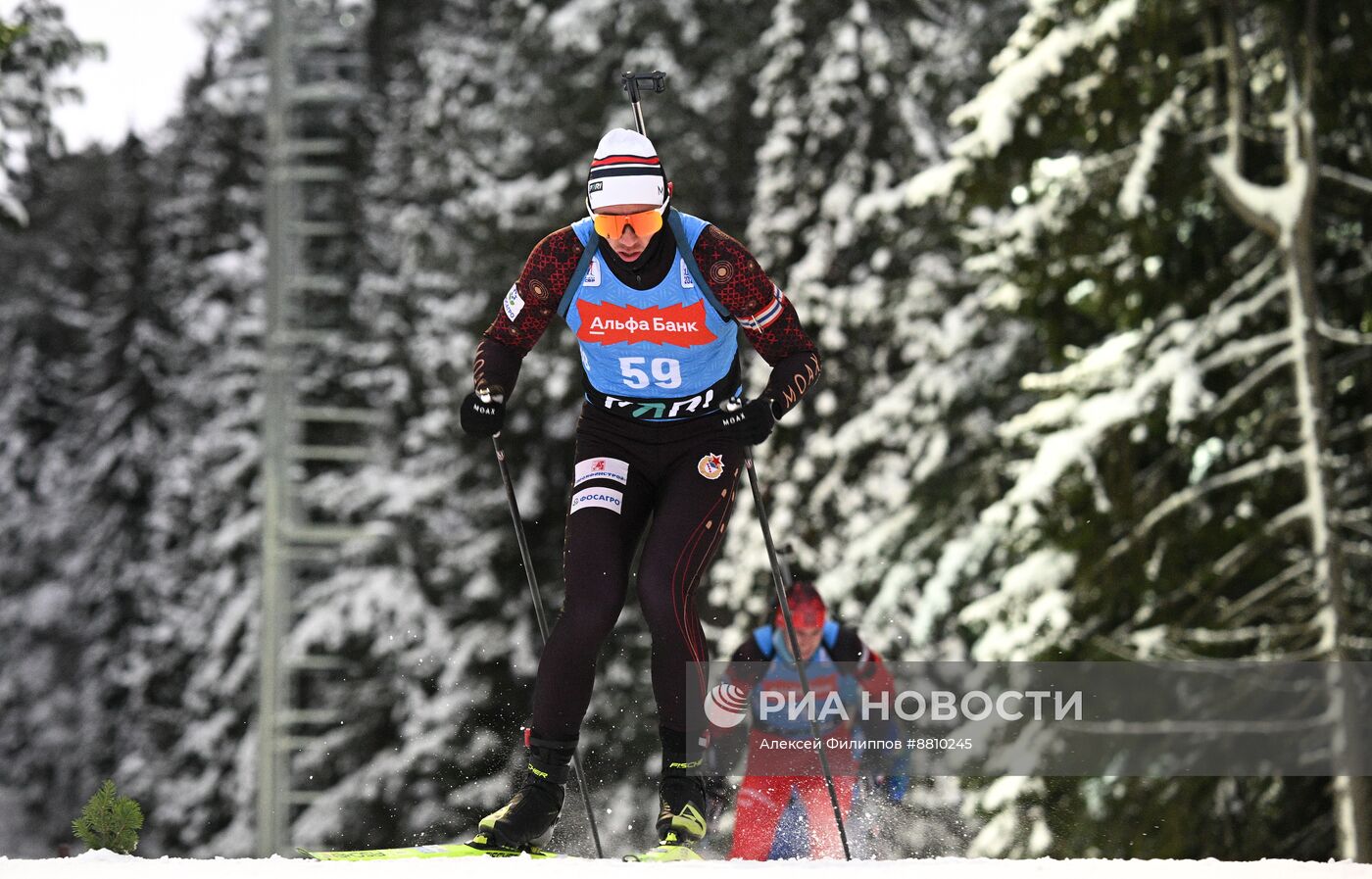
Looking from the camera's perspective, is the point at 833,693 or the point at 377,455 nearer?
the point at 833,693

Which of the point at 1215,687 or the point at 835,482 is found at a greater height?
the point at 835,482

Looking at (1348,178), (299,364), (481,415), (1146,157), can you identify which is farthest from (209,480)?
(481,415)

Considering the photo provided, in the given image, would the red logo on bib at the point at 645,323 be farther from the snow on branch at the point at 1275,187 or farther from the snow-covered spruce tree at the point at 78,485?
the snow-covered spruce tree at the point at 78,485

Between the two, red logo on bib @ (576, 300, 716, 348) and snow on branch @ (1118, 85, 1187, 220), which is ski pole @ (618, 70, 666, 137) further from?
snow on branch @ (1118, 85, 1187, 220)

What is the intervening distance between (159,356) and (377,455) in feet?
31.1

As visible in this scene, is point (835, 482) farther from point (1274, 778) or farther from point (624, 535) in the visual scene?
point (624, 535)

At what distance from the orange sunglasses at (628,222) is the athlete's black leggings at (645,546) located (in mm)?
715

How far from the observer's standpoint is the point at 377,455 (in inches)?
996

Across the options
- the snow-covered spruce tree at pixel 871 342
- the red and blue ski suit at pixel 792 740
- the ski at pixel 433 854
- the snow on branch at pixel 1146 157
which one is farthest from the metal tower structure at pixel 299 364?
the ski at pixel 433 854

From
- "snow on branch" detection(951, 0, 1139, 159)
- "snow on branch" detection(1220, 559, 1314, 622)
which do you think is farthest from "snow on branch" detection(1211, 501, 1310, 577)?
"snow on branch" detection(951, 0, 1139, 159)

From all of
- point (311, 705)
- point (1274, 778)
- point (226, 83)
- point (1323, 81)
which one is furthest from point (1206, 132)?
point (226, 83)

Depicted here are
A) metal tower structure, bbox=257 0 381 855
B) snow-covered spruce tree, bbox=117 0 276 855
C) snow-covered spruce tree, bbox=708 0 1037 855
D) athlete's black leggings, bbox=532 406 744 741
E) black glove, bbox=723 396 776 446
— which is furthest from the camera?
snow-covered spruce tree, bbox=117 0 276 855

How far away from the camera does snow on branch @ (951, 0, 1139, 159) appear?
41.0 feet

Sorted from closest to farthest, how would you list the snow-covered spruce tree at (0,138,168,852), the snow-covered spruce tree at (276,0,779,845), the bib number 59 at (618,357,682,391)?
the bib number 59 at (618,357,682,391)
the snow-covered spruce tree at (276,0,779,845)
the snow-covered spruce tree at (0,138,168,852)
